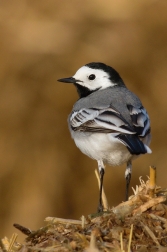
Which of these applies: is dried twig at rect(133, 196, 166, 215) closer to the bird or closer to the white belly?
the bird

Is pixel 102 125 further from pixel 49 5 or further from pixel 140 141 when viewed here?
pixel 49 5

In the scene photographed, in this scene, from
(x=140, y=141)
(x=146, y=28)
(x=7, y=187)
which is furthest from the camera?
(x=146, y=28)

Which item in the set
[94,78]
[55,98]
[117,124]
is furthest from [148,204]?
[55,98]

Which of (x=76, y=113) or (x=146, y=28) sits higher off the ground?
(x=146, y=28)

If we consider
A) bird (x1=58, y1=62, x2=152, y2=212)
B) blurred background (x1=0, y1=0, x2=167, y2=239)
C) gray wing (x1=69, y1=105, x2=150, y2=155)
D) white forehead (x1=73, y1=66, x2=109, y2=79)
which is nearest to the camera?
gray wing (x1=69, y1=105, x2=150, y2=155)

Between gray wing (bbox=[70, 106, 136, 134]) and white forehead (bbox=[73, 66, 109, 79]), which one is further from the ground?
white forehead (bbox=[73, 66, 109, 79])

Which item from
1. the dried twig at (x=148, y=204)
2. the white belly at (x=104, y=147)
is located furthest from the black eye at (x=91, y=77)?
the dried twig at (x=148, y=204)

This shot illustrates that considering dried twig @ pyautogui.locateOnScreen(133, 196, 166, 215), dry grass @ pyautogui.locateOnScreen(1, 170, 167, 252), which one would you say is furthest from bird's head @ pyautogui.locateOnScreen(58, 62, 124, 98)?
dried twig @ pyautogui.locateOnScreen(133, 196, 166, 215)

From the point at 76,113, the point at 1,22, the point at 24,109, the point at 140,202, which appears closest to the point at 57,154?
the point at 24,109
